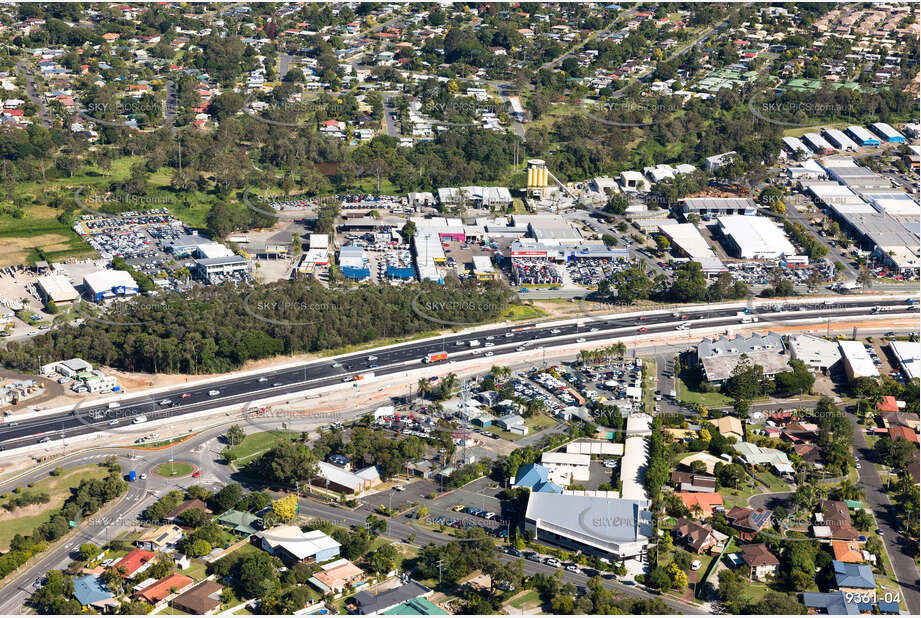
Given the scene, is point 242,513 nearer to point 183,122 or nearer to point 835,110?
point 183,122

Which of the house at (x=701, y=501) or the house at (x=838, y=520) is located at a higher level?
the house at (x=701, y=501)

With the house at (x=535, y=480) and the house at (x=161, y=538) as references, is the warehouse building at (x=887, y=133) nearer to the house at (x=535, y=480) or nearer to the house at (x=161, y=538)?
the house at (x=535, y=480)

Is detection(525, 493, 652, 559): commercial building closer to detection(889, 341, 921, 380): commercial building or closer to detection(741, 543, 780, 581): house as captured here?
detection(741, 543, 780, 581): house

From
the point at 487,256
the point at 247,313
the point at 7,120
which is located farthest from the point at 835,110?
the point at 7,120

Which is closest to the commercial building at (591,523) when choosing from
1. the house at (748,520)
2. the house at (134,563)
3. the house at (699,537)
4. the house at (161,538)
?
the house at (699,537)

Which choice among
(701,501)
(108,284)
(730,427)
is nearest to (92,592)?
(701,501)

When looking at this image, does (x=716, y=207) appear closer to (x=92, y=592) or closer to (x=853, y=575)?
(x=853, y=575)

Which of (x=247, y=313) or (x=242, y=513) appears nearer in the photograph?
(x=242, y=513)
